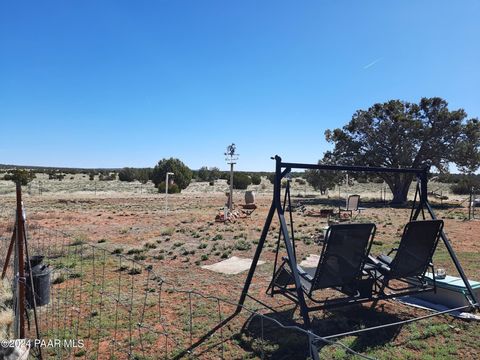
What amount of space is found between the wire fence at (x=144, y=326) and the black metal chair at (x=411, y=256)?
1.12 meters

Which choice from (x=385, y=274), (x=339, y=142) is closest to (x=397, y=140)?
(x=339, y=142)

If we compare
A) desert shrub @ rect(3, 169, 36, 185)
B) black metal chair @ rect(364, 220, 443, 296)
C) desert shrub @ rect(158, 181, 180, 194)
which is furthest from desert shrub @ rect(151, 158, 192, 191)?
black metal chair @ rect(364, 220, 443, 296)

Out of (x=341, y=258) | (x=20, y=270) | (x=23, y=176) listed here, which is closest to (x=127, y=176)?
(x=23, y=176)

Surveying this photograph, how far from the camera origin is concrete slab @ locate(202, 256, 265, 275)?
288 inches

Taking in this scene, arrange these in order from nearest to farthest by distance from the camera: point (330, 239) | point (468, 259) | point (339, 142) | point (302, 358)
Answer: point (302, 358)
point (330, 239)
point (468, 259)
point (339, 142)

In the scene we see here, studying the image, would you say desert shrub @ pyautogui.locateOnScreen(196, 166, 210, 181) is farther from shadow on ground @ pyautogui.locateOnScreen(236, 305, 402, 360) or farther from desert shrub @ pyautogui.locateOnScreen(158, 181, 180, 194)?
shadow on ground @ pyautogui.locateOnScreen(236, 305, 402, 360)

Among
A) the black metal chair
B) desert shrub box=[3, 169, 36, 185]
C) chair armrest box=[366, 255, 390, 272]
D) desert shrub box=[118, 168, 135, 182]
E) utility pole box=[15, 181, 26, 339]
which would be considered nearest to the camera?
utility pole box=[15, 181, 26, 339]

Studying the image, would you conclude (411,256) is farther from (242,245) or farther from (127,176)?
(127,176)

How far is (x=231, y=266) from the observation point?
25.3ft

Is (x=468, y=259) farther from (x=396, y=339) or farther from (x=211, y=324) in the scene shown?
(x=211, y=324)

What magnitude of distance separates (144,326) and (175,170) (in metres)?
34.5

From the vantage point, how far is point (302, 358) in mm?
3736

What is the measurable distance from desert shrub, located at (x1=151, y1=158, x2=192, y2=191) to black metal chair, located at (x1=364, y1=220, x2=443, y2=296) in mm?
34477

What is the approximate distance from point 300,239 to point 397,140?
1998cm
